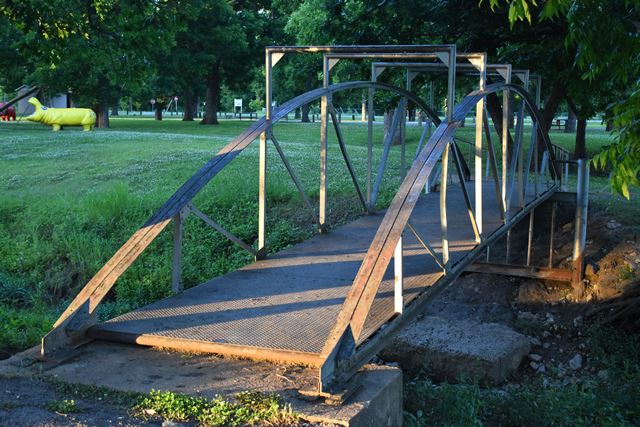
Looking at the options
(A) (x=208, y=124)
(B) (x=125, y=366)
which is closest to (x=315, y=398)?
(B) (x=125, y=366)

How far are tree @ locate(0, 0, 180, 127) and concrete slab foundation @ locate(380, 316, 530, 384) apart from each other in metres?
4.77

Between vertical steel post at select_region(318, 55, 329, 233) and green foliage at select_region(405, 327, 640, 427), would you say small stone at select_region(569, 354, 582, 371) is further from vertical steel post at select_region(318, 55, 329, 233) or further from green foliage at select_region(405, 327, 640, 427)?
vertical steel post at select_region(318, 55, 329, 233)

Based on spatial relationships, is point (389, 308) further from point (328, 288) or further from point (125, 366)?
point (125, 366)

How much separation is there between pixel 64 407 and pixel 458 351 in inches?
253

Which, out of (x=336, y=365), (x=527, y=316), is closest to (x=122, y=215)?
(x=527, y=316)

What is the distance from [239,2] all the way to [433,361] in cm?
3647

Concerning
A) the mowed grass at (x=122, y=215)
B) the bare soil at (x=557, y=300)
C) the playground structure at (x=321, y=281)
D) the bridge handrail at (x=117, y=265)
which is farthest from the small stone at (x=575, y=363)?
the bridge handrail at (x=117, y=265)

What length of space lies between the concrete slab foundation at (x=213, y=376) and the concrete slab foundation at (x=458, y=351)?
4.76 m

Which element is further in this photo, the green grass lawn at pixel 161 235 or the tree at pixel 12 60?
the tree at pixel 12 60

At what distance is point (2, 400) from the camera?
4.03 meters

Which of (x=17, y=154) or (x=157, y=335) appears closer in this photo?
(x=157, y=335)

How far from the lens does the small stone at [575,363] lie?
10586 millimetres

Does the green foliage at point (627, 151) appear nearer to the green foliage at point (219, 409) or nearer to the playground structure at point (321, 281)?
the playground structure at point (321, 281)

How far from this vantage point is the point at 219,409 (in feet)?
12.8
